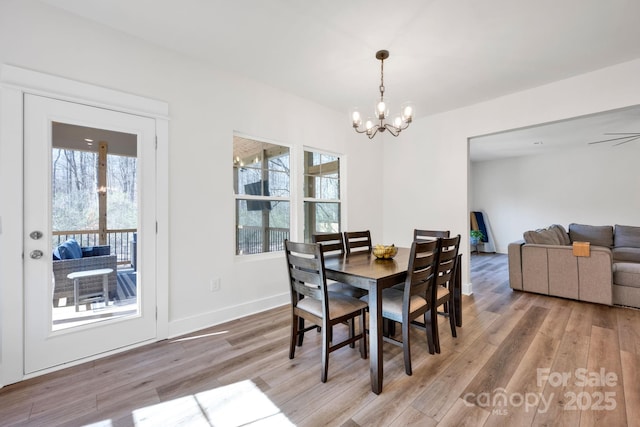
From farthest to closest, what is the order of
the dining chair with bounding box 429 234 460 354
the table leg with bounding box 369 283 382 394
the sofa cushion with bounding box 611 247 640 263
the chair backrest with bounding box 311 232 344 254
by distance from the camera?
the sofa cushion with bounding box 611 247 640 263, the chair backrest with bounding box 311 232 344 254, the dining chair with bounding box 429 234 460 354, the table leg with bounding box 369 283 382 394

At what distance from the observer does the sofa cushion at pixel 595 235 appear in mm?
5027

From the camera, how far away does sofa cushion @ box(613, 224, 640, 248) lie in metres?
4.73

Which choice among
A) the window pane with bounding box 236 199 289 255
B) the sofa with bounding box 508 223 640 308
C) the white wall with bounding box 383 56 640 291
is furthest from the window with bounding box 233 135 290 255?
the sofa with bounding box 508 223 640 308

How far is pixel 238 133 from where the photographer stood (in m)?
3.10

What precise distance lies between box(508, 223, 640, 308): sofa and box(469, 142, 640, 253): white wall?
5.21 feet

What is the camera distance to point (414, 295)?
2.05 metres

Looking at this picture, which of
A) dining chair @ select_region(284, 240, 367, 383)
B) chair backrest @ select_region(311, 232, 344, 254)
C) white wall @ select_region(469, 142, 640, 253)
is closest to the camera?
dining chair @ select_region(284, 240, 367, 383)

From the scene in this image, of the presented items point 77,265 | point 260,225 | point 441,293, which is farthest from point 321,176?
point 77,265

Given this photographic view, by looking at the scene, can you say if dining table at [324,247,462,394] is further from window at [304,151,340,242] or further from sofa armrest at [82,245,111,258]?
sofa armrest at [82,245,111,258]

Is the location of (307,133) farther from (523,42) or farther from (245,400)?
(245,400)

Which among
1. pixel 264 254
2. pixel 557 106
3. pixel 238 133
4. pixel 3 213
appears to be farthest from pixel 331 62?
pixel 3 213

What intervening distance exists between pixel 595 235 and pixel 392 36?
18.4 feet

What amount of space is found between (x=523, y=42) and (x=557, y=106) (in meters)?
1.24

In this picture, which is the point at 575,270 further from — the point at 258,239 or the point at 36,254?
the point at 36,254
